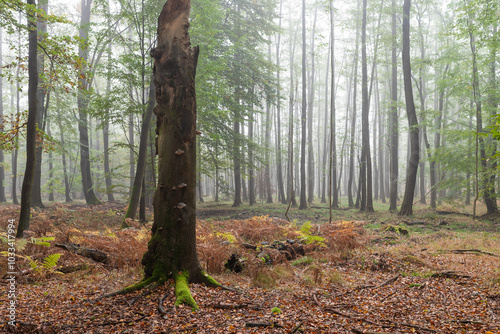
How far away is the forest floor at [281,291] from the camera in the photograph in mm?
2955

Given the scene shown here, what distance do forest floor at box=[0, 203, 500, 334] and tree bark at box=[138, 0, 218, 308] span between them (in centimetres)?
34

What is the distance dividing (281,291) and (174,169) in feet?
7.59

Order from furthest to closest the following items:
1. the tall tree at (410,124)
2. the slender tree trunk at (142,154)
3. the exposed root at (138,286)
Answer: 1. the tall tree at (410,124)
2. the slender tree trunk at (142,154)
3. the exposed root at (138,286)

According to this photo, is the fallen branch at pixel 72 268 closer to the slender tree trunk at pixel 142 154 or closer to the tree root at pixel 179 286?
the tree root at pixel 179 286

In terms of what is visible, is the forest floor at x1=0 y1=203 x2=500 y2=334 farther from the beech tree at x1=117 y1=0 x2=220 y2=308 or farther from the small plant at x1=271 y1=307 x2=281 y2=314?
the beech tree at x1=117 y1=0 x2=220 y2=308

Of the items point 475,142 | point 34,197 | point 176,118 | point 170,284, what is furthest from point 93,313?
point 475,142

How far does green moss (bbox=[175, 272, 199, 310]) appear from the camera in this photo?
10.8ft

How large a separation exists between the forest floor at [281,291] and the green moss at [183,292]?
10 cm

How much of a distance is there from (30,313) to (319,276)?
3.93 metres

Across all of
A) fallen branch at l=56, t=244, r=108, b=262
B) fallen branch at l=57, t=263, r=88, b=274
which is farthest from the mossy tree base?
fallen branch at l=56, t=244, r=108, b=262

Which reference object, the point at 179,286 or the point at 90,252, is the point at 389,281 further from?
the point at 90,252

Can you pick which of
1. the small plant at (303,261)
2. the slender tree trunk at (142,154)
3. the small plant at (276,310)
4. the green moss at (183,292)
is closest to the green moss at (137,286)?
the green moss at (183,292)

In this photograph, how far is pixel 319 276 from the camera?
4.72 m

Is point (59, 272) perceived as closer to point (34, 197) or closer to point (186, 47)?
point (186, 47)
